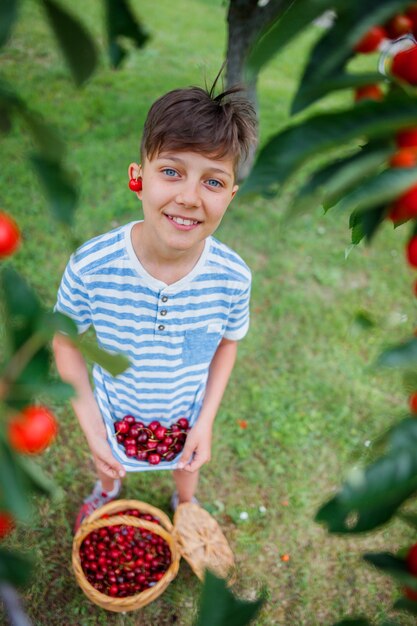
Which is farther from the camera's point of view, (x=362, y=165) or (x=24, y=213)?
(x=24, y=213)

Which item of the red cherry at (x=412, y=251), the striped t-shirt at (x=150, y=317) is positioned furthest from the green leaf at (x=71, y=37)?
the striped t-shirt at (x=150, y=317)

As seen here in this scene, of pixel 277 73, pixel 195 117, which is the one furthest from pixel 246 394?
pixel 277 73

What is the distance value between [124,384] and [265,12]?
9.88 feet

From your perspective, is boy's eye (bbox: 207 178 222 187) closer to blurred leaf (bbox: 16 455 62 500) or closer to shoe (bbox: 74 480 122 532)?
blurred leaf (bbox: 16 455 62 500)

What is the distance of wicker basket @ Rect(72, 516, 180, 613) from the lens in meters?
1.91

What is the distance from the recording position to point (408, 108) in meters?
0.45

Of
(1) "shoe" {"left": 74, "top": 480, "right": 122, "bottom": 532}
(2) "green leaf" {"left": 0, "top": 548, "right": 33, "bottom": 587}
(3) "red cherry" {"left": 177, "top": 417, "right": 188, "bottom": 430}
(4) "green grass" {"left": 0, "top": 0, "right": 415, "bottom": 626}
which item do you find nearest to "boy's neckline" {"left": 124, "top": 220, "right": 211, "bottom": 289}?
(4) "green grass" {"left": 0, "top": 0, "right": 415, "bottom": 626}

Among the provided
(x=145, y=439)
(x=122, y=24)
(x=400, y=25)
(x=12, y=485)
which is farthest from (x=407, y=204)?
(x=145, y=439)

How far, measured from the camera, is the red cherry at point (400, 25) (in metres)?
0.48

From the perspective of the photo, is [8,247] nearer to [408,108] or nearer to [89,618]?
[408,108]

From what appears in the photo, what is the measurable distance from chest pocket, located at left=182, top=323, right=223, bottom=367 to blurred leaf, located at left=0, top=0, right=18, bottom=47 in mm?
1394

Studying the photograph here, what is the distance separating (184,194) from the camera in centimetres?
142

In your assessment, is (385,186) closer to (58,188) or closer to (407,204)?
(407,204)

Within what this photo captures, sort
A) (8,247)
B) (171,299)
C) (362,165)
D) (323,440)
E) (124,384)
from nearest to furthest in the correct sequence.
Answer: (362,165) → (8,247) → (171,299) → (124,384) → (323,440)
